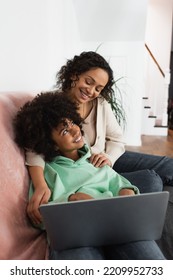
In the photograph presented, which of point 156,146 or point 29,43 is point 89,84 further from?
point 156,146

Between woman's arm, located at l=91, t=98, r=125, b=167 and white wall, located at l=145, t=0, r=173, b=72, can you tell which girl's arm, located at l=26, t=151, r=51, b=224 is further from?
white wall, located at l=145, t=0, r=173, b=72

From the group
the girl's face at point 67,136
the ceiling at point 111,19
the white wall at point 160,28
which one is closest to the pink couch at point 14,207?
the girl's face at point 67,136

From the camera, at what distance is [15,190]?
80 centimetres

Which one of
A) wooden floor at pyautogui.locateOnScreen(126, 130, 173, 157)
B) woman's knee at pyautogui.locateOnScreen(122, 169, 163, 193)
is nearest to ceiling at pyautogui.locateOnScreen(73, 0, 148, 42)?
wooden floor at pyautogui.locateOnScreen(126, 130, 173, 157)

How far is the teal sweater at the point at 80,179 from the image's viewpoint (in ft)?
2.83

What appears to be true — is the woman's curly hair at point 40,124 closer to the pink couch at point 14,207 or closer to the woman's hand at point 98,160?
the pink couch at point 14,207

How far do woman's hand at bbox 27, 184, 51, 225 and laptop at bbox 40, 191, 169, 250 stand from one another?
0.35ft

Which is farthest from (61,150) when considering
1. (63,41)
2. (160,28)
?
(160,28)

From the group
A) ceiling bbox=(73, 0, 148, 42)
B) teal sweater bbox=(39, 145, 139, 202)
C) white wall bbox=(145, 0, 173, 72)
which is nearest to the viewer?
teal sweater bbox=(39, 145, 139, 202)

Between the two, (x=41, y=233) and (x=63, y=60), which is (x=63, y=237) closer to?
(x=41, y=233)

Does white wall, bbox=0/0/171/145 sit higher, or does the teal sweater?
white wall, bbox=0/0/171/145

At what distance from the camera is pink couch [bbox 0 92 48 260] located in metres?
0.74
